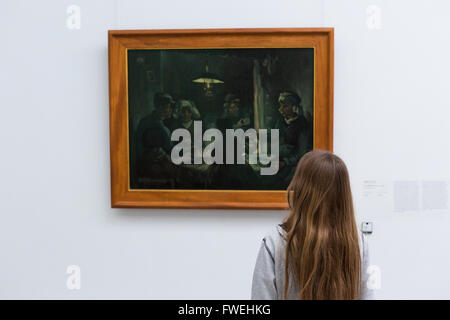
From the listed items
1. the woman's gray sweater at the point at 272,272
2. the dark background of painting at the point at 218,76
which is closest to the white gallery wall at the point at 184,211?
the dark background of painting at the point at 218,76

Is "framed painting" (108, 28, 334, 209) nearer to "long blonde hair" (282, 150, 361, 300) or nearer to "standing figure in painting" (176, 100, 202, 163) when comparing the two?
"standing figure in painting" (176, 100, 202, 163)

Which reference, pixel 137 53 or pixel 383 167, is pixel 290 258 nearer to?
pixel 383 167

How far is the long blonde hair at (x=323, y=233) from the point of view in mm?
1710

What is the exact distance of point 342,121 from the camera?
335 cm

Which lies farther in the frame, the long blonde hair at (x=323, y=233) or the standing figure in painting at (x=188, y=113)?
the standing figure in painting at (x=188, y=113)

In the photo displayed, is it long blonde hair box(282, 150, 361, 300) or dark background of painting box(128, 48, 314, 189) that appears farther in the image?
dark background of painting box(128, 48, 314, 189)

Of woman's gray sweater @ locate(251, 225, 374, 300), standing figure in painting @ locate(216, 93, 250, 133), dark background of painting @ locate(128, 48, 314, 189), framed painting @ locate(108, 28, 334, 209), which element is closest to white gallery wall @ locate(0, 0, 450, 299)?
framed painting @ locate(108, 28, 334, 209)

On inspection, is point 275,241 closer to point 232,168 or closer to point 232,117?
point 232,168

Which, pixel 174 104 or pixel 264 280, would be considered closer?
pixel 264 280

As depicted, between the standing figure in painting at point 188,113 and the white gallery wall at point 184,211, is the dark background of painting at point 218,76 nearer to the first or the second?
the standing figure in painting at point 188,113

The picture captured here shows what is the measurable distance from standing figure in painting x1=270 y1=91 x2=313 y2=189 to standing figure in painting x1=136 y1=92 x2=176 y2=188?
928 millimetres

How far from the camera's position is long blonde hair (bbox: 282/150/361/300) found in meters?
1.71

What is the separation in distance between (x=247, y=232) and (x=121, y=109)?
4.91 ft

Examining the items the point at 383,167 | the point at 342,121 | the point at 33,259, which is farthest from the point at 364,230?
the point at 33,259
